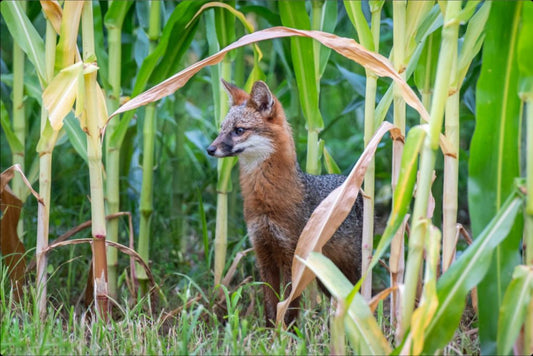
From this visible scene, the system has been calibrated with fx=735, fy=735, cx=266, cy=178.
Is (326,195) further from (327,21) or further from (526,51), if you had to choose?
(526,51)

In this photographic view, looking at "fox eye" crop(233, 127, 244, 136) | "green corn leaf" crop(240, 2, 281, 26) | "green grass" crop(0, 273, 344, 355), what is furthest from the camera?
"green corn leaf" crop(240, 2, 281, 26)

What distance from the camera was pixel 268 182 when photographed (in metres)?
4.28

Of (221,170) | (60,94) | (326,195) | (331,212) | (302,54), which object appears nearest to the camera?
(331,212)

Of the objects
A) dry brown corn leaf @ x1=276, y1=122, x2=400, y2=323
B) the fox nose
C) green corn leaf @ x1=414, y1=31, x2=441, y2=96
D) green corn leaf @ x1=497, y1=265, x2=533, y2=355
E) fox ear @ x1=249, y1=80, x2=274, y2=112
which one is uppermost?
green corn leaf @ x1=414, y1=31, x2=441, y2=96

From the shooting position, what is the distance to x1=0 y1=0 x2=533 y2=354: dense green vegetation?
2.54 meters

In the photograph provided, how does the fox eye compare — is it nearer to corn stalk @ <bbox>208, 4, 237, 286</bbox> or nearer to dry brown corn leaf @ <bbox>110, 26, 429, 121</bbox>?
corn stalk @ <bbox>208, 4, 237, 286</bbox>

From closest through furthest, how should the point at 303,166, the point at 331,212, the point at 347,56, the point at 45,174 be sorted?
the point at 331,212, the point at 347,56, the point at 45,174, the point at 303,166

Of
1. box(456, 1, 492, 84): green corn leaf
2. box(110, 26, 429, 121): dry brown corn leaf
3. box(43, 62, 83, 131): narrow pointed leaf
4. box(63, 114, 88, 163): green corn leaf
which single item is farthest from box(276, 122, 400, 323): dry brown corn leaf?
box(63, 114, 88, 163): green corn leaf

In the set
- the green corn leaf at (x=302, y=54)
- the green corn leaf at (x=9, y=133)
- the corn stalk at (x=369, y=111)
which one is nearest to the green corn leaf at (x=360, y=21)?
the corn stalk at (x=369, y=111)

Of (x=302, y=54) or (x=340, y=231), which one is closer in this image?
(x=302, y=54)

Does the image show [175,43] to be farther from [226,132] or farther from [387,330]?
[387,330]

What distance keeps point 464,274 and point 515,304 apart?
0.63 ft

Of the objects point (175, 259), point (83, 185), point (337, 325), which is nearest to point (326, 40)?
point (337, 325)

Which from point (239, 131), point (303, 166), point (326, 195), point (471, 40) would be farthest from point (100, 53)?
point (471, 40)
